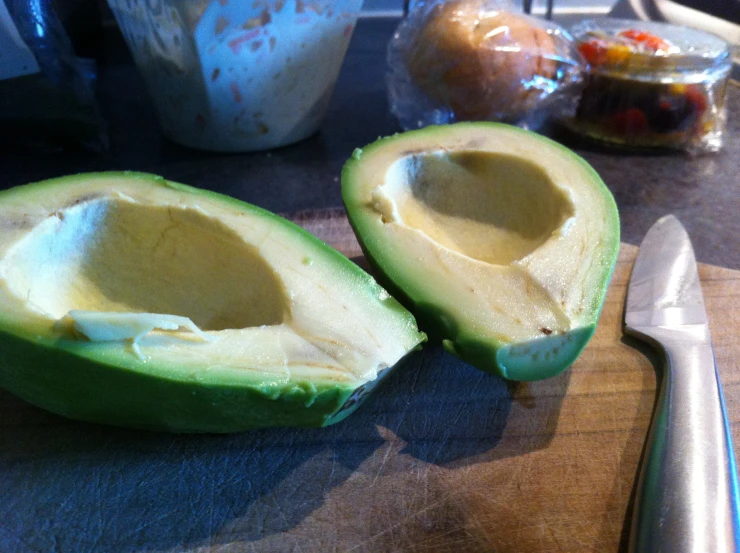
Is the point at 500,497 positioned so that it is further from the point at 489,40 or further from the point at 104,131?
the point at 104,131

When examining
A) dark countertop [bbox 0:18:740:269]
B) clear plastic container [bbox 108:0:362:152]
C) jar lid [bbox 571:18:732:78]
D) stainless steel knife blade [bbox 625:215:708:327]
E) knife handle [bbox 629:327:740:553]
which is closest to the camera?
knife handle [bbox 629:327:740:553]

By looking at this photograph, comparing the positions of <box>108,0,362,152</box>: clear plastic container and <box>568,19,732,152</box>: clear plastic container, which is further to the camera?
<box>568,19,732,152</box>: clear plastic container

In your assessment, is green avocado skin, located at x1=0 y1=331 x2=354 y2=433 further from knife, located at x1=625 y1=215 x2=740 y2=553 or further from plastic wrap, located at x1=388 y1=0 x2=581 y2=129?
plastic wrap, located at x1=388 y1=0 x2=581 y2=129

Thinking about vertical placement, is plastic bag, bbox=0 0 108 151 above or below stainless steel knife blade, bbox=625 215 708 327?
above

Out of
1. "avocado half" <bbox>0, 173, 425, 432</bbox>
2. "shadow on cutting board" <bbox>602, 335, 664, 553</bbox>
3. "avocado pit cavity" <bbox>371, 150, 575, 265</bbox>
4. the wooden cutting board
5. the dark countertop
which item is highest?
"avocado half" <bbox>0, 173, 425, 432</bbox>

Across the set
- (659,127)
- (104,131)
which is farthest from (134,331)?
(659,127)

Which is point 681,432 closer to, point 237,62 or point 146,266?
point 146,266

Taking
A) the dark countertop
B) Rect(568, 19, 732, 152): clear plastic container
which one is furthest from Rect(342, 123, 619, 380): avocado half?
Rect(568, 19, 732, 152): clear plastic container
